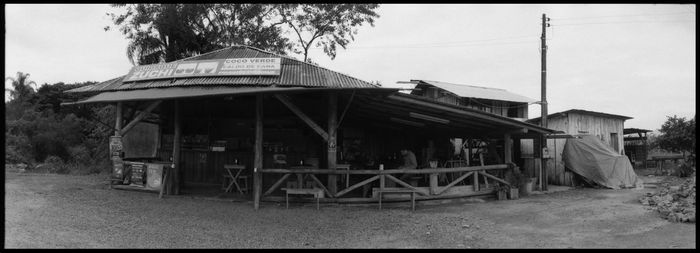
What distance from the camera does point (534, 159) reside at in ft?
60.0

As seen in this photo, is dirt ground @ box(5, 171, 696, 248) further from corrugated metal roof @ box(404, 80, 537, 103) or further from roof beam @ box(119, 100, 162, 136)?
corrugated metal roof @ box(404, 80, 537, 103)

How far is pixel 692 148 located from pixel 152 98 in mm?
21524

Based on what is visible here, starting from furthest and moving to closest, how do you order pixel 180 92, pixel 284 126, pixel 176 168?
pixel 284 126, pixel 176 168, pixel 180 92

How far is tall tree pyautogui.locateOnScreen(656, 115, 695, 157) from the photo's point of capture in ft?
67.1

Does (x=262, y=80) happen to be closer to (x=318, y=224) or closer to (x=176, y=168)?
(x=176, y=168)

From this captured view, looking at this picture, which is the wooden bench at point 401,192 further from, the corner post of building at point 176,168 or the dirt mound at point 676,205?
the corner post of building at point 176,168

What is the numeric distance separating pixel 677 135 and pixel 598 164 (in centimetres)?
742

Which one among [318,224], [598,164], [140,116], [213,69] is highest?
[213,69]

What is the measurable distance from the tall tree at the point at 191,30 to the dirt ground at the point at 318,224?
11.0 meters

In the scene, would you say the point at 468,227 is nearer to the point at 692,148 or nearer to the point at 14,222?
the point at 14,222

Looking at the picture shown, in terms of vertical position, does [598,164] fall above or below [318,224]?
above

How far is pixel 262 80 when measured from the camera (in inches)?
427

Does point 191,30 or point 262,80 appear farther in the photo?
point 191,30

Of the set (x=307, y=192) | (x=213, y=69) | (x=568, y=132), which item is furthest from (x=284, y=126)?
(x=568, y=132)
